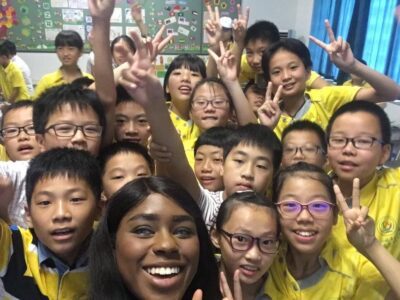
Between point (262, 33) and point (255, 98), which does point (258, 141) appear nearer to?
point (255, 98)

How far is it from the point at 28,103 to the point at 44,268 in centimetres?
109

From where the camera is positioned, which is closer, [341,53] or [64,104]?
[64,104]

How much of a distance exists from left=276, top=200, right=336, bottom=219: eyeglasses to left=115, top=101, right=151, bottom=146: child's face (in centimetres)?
76

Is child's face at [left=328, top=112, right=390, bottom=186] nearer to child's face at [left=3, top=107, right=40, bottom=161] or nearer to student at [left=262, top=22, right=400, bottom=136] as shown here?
student at [left=262, top=22, right=400, bottom=136]

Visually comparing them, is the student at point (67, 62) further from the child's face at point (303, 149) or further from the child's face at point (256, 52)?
the child's face at point (303, 149)

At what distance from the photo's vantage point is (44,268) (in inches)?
54.5

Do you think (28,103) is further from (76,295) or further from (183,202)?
(183,202)

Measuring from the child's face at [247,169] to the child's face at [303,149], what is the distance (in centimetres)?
20

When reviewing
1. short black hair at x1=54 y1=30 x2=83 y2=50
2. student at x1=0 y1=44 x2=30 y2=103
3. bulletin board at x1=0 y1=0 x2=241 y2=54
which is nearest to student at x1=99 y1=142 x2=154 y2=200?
short black hair at x1=54 y1=30 x2=83 y2=50

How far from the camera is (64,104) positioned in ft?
5.80

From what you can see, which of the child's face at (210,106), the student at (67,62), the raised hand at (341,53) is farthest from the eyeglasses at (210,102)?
the student at (67,62)

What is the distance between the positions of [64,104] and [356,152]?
125 cm

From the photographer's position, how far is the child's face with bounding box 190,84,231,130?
2412mm

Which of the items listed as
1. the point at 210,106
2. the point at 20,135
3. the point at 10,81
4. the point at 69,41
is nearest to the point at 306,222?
the point at 210,106
